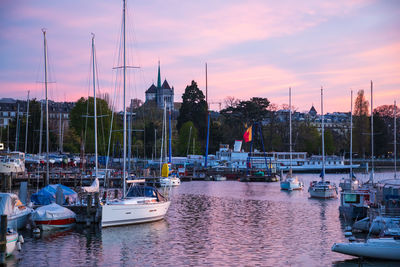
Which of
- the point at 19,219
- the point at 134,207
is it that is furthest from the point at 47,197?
the point at 134,207

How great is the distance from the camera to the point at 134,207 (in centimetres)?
3903

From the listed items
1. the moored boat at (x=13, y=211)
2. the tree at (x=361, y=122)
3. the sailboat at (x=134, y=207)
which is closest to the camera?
the moored boat at (x=13, y=211)

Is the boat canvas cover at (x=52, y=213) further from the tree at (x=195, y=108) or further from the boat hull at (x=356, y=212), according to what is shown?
the tree at (x=195, y=108)

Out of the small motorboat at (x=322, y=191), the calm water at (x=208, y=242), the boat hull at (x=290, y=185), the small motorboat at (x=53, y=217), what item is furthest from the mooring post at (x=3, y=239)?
the boat hull at (x=290, y=185)

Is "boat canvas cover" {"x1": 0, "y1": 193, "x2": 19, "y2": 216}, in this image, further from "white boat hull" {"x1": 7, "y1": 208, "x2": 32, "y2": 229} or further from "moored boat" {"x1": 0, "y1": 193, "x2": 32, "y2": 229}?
"white boat hull" {"x1": 7, "y1": 208, "x2": 32, "y2": 229}

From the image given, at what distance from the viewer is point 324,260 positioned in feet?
96.1

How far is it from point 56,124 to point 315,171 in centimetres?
9158

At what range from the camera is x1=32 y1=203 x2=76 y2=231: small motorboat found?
37.1 meters

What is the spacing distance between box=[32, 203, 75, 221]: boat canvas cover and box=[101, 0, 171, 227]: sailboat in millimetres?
3008

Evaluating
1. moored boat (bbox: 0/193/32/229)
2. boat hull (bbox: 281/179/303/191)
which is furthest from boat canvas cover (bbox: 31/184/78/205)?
boat hull (bbox: 281/179/303/191)

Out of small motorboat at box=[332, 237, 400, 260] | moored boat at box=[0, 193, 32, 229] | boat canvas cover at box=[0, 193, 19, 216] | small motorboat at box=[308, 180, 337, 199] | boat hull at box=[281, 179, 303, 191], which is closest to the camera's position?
small motorboat at box=[332, 237, 400, 260]

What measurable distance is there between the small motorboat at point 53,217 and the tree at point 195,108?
314 ft

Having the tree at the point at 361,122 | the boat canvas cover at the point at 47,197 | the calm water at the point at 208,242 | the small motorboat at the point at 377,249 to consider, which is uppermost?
the tree at the point at 361,122

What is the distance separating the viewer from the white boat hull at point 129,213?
37781 millimetres
